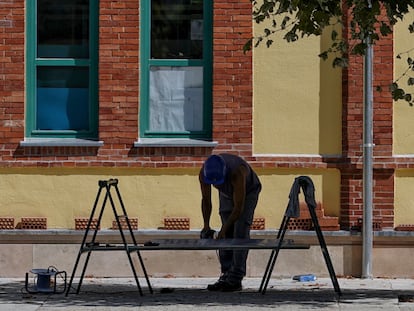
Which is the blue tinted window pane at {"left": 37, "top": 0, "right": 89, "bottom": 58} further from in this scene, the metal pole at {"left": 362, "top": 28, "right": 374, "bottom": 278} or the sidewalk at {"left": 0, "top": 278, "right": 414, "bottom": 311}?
the metal pole at {"left": 362, "top": 28, "right": 374, "bottom": 278}

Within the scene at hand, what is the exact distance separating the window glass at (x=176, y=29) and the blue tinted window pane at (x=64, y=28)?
0.90 metres

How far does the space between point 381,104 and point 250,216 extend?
9.21ft

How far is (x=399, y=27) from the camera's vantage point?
50.9 ft

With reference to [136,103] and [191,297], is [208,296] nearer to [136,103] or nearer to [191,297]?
[191,297]

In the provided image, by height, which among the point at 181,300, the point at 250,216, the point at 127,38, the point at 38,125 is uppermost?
the point at 127,38

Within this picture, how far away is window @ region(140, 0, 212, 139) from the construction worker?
222 cm

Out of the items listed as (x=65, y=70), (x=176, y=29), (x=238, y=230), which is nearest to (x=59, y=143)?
(x=65, y=70)

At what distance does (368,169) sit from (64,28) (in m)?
4.26

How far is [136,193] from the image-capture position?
50.7ft

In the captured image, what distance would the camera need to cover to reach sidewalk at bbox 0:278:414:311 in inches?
489

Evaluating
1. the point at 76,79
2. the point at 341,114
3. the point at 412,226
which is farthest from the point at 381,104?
the point at 76,79

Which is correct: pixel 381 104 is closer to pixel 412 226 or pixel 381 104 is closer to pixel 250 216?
pixel 412 226

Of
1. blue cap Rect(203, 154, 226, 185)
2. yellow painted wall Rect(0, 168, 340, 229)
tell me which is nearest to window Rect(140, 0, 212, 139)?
yellow painted wall Rect(0, 168, 340, 229)

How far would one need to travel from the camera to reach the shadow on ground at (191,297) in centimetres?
1268
